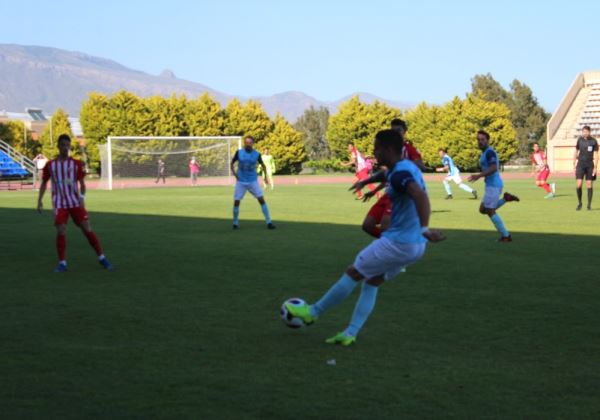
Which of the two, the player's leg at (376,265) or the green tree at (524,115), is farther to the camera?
the green tree at (524,115)

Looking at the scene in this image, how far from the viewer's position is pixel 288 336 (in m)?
7.00

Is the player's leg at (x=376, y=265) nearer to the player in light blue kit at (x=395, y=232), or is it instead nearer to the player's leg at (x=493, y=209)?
the player in light blue kit at (x=395, y=232)

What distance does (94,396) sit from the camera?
520cm

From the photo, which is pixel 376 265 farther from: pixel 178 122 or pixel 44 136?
pixel 44 136

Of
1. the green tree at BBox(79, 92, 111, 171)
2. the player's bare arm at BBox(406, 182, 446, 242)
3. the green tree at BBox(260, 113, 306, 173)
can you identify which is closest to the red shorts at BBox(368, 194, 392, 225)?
the player's bare arm at BBox(406, 182, 446, 242)

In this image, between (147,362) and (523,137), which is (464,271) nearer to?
(147,362)

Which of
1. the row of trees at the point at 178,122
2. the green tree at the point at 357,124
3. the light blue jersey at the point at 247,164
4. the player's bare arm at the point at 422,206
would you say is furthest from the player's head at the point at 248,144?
the green tree at the point at 357,124

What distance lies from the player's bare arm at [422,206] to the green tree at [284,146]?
63.6 meters

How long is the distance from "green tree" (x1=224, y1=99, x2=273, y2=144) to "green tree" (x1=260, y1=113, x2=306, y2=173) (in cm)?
66

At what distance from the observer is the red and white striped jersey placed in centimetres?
1110

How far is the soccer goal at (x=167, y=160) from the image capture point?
4800 cm

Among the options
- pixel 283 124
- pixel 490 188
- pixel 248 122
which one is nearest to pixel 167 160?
pixel 248 122

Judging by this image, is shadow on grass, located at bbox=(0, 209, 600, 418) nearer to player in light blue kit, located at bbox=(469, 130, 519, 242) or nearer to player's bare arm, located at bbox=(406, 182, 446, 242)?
player's bare arm, located at bbox=(406, 182, 446, 242)

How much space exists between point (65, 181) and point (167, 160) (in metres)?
40.1
